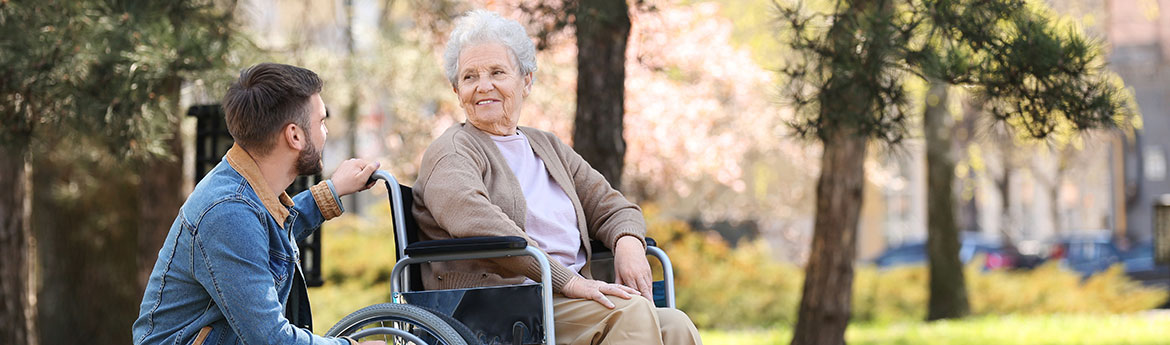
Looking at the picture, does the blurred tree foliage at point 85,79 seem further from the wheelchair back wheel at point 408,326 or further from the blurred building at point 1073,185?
the blurred building at point 1073,185

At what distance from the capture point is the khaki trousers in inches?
105

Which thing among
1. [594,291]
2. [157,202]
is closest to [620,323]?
[594,291]

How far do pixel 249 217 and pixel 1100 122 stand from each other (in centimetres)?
280

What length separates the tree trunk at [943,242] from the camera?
Answer: 10453 millimetres

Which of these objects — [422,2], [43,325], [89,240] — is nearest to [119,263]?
[89,240]

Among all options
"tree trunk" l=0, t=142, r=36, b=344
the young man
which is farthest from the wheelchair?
"tree trunk" l=0, t=142, r=36, b=344

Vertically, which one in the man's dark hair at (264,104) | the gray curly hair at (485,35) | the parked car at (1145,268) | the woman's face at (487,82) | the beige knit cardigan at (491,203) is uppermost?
the gray curly hair at (485,35)

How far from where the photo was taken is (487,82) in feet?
9.95

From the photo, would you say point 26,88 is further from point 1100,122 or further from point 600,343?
point 1100,122

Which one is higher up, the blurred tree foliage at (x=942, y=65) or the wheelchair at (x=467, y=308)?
the blurred tree foliage at (x=942, y=65)

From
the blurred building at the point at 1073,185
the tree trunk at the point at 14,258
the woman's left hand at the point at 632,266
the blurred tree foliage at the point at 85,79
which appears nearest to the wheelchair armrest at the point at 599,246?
the woman's left hand at the point at 632,266

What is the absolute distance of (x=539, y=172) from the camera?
312 cm

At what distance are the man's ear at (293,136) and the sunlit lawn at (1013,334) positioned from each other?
19.6 feet

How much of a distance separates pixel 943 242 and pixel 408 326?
28.7 ft
